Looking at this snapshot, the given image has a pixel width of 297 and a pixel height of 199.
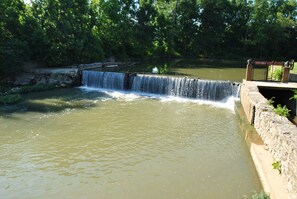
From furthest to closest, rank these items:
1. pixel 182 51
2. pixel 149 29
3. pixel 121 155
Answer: pixel 182 51
pixel 149 29
pixel 121 155

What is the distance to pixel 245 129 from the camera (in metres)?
9.28

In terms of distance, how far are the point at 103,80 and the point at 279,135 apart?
12945mm

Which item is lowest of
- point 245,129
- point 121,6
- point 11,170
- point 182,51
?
point 11,170

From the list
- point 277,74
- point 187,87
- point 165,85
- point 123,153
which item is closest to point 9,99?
point 165,85

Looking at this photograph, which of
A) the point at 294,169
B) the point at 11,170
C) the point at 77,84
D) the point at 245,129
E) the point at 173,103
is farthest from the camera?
the point at 77,84

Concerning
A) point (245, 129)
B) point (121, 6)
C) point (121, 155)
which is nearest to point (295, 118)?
point (245, 129)

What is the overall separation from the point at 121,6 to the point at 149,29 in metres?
3.53

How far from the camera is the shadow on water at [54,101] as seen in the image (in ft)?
40.3

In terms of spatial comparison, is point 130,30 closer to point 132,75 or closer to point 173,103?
point 132,75

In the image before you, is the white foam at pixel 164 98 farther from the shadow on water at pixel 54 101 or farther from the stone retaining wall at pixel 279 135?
the stone retaining wall at pixel 279 135

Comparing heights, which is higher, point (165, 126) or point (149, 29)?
point (149, 29)

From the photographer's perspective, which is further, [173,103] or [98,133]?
[173,103]

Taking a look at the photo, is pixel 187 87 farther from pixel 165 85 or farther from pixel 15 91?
pixel 15 91

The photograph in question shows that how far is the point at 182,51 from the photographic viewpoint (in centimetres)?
3347
